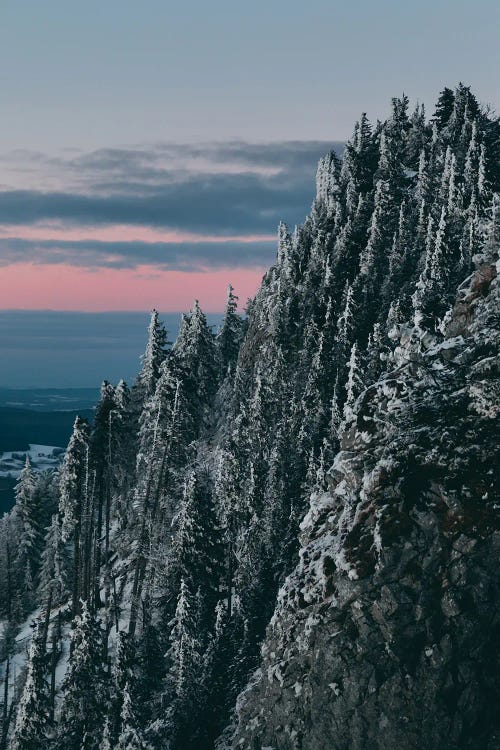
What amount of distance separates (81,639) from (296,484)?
2696 centimetres

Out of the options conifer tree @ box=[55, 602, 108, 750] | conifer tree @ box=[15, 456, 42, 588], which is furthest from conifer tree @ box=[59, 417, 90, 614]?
conifer tree @ box=[15, 456, 42, 588]

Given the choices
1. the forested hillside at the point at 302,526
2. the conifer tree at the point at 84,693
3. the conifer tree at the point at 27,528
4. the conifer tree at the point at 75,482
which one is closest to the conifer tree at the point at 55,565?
the forested hillside at the point at 302,526

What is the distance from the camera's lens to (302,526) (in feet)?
108

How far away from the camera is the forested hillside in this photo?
26.4 m

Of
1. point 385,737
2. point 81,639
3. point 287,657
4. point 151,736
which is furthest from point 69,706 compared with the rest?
point 385,737

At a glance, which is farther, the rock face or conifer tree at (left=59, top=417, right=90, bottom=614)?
conifer tree at (left=59, top=417, right=90, bottom=614)

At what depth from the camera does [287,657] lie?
28.8 m

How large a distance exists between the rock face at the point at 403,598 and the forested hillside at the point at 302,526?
0.08m

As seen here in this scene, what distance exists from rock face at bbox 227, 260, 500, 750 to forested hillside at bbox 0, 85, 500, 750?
0.08 meters

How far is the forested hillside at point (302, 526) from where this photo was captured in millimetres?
A: 26438

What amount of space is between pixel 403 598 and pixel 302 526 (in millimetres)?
7074

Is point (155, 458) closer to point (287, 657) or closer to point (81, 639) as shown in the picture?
point (81, 639)

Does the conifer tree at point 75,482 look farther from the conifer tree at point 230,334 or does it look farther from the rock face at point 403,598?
the conifer tree at point 230,334

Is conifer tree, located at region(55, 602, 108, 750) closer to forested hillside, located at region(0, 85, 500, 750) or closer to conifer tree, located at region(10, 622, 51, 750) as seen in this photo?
forested hillside, located at region(0, 85, 500, 750)
